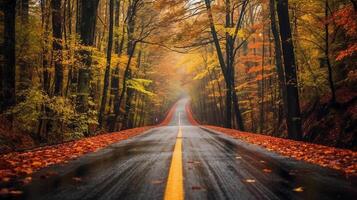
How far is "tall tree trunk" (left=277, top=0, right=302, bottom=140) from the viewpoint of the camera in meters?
11.5

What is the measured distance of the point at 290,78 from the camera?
11547 millimetres

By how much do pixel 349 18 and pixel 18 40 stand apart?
13460 millimetres

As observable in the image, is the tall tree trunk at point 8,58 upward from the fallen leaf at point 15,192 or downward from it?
upward

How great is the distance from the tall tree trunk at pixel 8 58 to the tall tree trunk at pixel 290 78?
9.96 metres

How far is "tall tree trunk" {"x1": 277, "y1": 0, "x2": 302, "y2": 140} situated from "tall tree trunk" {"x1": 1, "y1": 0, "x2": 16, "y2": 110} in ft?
32.7

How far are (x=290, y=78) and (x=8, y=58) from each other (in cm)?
1025

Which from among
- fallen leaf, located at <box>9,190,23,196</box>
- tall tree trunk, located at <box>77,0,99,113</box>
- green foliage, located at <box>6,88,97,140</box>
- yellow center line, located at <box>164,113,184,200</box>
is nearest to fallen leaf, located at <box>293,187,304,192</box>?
yellow center line, located at <box>164,113,184,200</box>

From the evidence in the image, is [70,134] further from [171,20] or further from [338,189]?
[338,189]

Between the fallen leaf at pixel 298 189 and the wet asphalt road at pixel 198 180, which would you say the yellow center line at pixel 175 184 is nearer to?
the wet asphalt road at pixel 198 180

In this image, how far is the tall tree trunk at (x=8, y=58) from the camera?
10.3 metres

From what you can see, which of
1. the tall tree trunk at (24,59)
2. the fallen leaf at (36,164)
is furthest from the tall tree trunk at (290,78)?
the tall tree trunk at (24,59)

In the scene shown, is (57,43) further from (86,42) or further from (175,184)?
(175,184)

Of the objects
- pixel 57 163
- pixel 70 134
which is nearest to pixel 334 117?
pixel 70 134

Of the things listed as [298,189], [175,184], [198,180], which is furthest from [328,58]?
[175,184]
